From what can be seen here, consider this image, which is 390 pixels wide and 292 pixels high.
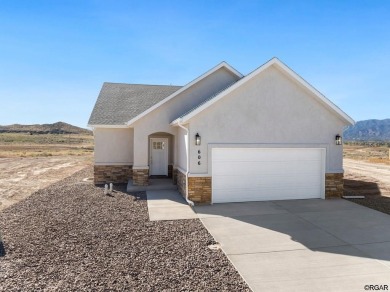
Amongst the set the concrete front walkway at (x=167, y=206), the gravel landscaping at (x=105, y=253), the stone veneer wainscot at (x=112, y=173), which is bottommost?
the concrete front walkway at (x=167, y=206)

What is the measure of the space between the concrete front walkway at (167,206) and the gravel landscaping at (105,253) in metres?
0.42

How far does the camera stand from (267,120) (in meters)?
11.5

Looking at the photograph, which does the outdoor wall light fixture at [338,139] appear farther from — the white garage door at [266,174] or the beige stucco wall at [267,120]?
the white garage door at [266,174]

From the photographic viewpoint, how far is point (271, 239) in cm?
730

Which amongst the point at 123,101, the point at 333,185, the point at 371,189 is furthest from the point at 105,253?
the point at 371,189

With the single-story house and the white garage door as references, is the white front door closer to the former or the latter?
the single-story house

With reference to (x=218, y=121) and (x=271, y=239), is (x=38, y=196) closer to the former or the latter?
(x=218, y=121)

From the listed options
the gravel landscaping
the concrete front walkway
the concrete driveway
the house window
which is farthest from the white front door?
the concrete driveway

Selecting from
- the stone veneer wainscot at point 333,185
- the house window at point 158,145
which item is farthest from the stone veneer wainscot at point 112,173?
the stone veneer wainscot at point 333,185

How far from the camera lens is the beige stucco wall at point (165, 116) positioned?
14266 mm

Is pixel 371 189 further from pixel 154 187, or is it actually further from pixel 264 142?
pixel 154 187

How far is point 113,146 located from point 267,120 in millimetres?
8755

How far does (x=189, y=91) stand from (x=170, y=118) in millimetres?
1826

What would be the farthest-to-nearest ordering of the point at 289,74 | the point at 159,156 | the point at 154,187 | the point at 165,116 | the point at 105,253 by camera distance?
1. the point at 159,156
2. the point at 165,116
3. the point at 154,187
4. the point at 289,74
5. the point at 105,253
